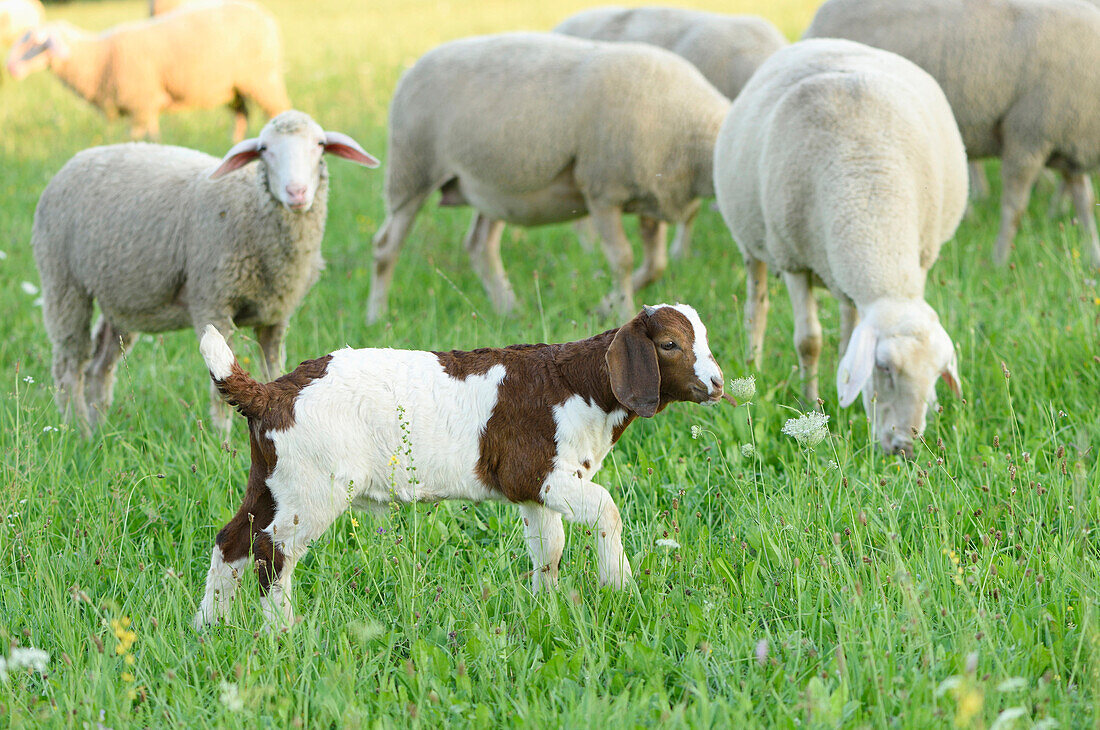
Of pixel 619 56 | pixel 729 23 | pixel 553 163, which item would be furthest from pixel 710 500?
pixel 729 23

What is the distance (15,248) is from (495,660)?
664 centimetres

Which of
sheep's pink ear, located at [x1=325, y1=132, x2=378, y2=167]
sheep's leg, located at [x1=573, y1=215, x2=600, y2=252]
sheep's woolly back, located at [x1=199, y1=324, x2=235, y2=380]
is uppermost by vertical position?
sheep's woolly back, located at [x1=199, y1=324, x2=235, y2=380]

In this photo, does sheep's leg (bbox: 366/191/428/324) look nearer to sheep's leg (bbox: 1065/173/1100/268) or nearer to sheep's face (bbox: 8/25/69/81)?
sheep's leg (bbox: 1065/173/1100/268)

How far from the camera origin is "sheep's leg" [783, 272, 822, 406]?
4.64 metres

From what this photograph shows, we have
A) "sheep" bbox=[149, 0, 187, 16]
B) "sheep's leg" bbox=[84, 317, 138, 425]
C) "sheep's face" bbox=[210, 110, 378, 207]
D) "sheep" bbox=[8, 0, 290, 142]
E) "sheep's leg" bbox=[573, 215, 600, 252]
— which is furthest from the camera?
"sheep" bbox=[149, 0, 187, 16]

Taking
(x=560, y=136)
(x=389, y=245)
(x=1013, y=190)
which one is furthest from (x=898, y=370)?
A: (x=389, y=245)

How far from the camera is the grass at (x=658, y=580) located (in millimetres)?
2283

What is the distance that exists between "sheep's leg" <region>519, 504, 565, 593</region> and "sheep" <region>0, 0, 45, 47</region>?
560 inches

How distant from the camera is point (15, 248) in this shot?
7.60 m

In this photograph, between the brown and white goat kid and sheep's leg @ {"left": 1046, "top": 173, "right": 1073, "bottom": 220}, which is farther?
sheep's leg @ {"left": 1046, "top": 173, "right": 1073, "bottom": 220}

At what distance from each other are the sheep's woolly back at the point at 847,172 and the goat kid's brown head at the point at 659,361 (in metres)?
1.80

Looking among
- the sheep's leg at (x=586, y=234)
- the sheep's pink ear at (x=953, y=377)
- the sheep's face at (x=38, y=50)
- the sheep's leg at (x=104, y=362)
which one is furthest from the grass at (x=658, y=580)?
the sheep's face at (x=38, y=50)

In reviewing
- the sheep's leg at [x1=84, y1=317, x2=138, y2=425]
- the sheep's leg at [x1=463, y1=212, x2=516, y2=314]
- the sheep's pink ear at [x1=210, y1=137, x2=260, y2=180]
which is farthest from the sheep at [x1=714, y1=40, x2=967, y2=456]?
the sheep's leg at [x1=84, y1=317, x2=138, y2=425]

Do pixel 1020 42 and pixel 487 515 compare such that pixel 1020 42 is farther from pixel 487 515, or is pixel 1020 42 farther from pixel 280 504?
pixel 280 504
